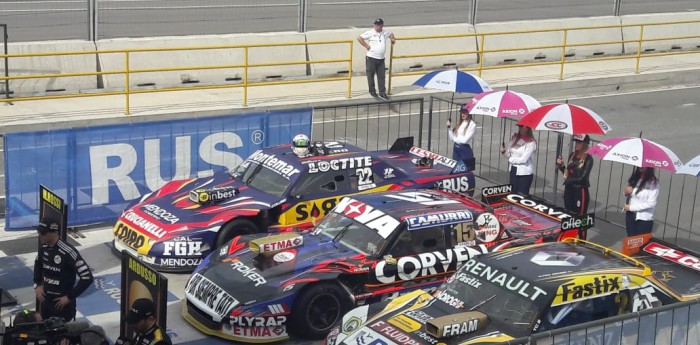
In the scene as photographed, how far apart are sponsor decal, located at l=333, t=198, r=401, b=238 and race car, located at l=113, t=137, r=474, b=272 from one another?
0.69 metres

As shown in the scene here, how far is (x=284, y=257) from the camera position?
Answer: 1147 centimetres

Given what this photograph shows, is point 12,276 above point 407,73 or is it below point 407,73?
below

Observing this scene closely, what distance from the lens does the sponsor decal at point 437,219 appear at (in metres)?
11.7

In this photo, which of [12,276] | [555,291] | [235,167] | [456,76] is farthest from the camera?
[456,76]

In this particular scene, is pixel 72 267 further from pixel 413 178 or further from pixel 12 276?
pixel 413 178

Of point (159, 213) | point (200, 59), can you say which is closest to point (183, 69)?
point (200, 59)

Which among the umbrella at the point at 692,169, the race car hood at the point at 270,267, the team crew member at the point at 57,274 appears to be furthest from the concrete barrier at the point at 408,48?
the team crew member at the point at 57,274

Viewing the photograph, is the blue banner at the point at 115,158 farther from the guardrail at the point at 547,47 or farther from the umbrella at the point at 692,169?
the guardrail at the point at 547,47

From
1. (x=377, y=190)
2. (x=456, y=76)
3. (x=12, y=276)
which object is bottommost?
(x=12, y=276)

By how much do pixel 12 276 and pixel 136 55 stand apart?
9.02 m

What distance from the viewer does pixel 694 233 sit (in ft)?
50.7

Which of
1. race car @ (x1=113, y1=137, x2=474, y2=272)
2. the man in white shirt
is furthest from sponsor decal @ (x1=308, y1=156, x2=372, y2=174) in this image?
the man in white shirt

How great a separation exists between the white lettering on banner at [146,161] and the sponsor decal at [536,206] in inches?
170

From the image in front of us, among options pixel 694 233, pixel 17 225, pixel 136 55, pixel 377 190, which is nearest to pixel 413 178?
pixel 377 190
